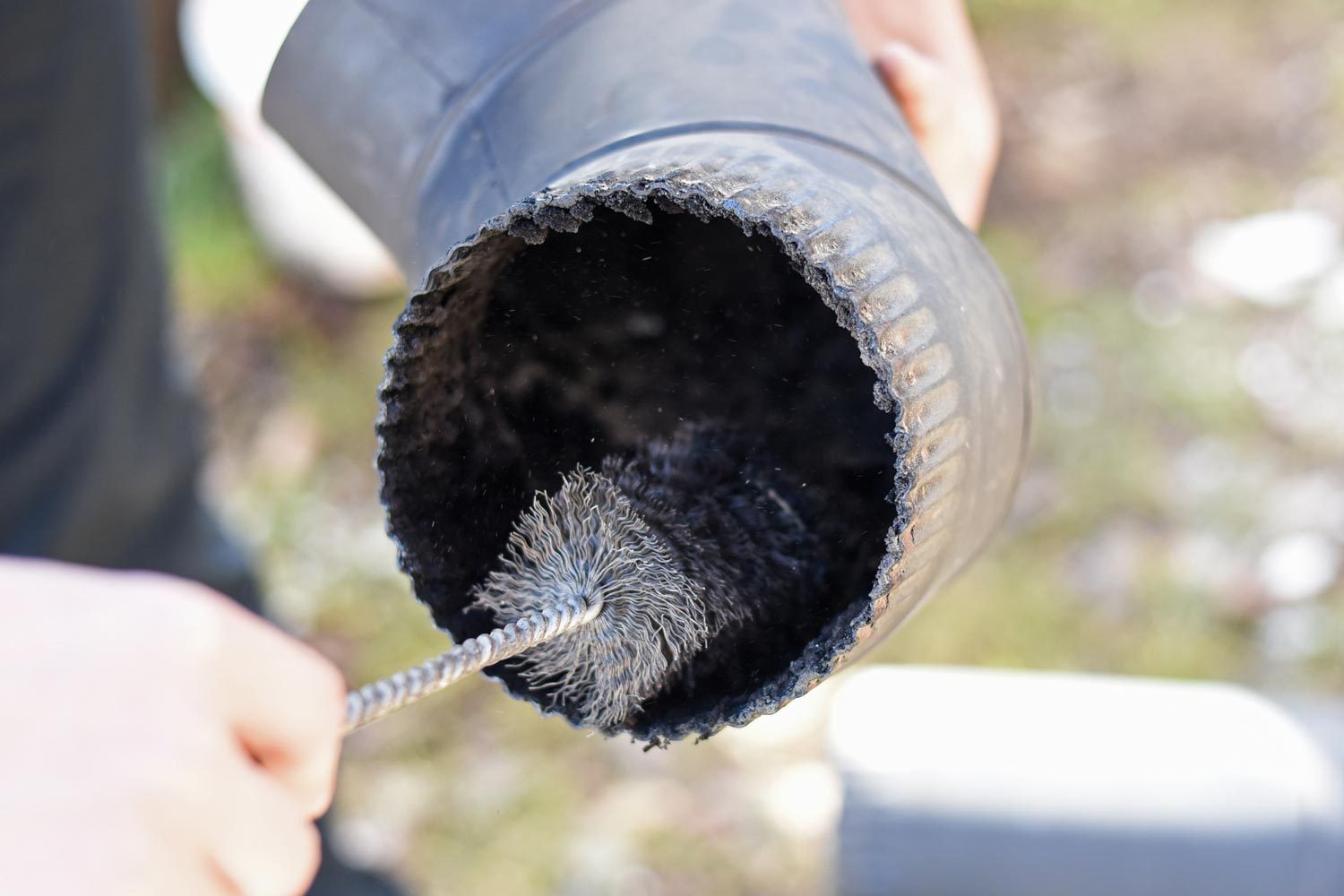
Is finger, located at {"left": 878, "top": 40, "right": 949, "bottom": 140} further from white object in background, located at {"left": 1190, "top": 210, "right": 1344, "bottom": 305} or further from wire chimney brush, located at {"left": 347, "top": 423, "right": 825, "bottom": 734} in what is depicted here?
white object in background, located at {"left": 1190, "top": 210, "right": 1344, "bottom": 305}

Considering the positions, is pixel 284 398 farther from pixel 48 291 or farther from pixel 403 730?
pixel 48 291

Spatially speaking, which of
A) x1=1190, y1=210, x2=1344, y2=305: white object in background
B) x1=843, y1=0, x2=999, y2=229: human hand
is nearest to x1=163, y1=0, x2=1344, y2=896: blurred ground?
x1=1190, y1=210, x2=1344, y2=305: white object in background

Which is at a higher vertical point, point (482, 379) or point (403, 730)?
point (482, 379)

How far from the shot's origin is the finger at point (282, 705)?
2.01ft

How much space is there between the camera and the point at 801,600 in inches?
25.6

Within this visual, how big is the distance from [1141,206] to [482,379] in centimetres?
183

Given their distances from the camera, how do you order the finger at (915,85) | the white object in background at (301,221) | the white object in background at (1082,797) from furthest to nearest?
1. the white object in background at (301,221)
2. the white object in background at (1082,797)
3. the finger at (915,85)

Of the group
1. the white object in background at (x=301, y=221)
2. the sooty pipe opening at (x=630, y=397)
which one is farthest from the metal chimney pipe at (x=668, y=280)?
the white object in background at (x=301, y=221)

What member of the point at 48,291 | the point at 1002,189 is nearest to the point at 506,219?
the point at 48,291

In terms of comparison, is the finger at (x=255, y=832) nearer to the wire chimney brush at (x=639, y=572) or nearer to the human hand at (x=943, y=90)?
the wire chimney brush at (x=639, y=572)

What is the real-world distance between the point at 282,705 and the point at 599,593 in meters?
0.17

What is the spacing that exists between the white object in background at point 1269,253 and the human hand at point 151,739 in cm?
188

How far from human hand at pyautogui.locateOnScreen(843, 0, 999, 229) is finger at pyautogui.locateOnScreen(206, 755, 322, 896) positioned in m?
0.60

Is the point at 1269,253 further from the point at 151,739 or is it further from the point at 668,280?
the point at 151,739
